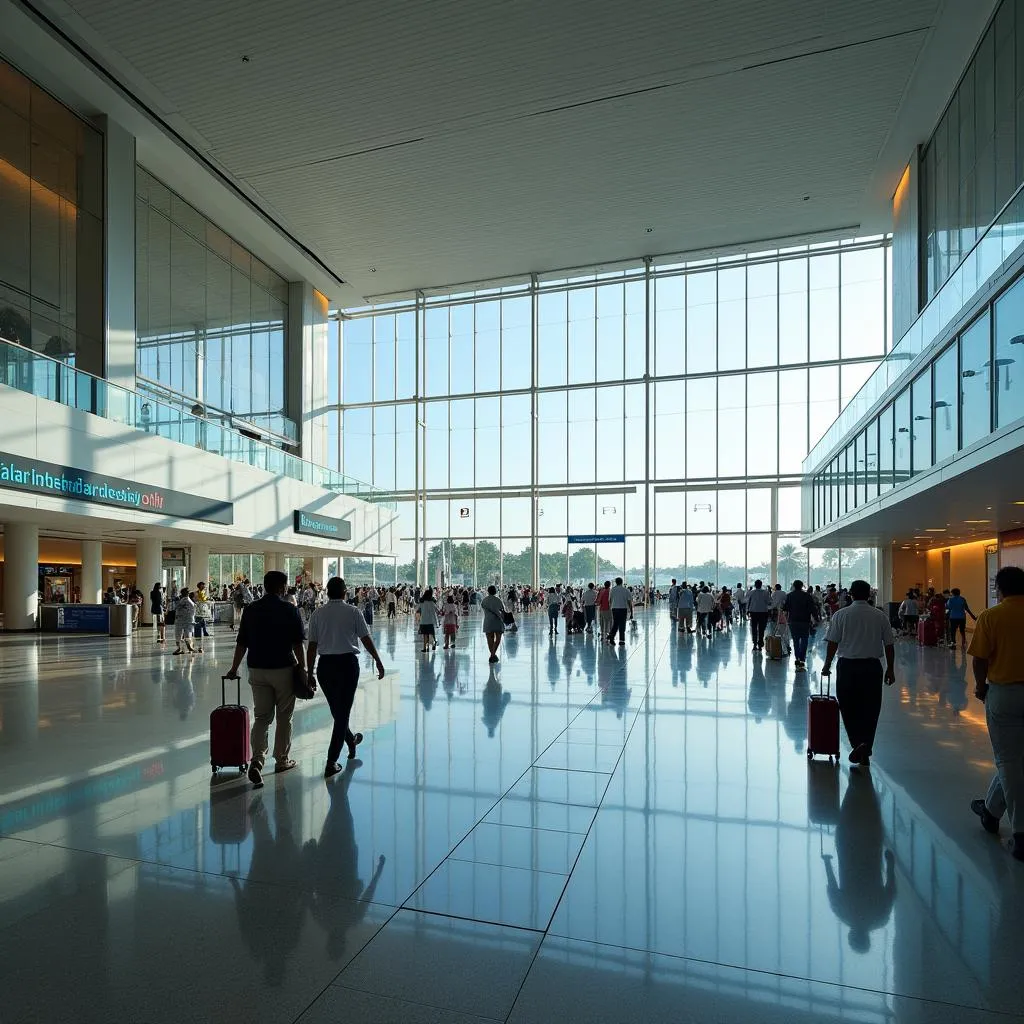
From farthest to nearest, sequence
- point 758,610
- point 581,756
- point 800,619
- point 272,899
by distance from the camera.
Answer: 1. point 758,610
2. point 800,619
3. point 581,756
4. point 272,899

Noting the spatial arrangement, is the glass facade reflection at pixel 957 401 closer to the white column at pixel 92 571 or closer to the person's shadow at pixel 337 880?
the person's shadow at pixel 337 880

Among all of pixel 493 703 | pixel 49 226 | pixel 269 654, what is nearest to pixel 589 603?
pixel 493 703

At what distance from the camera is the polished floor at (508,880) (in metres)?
2.96

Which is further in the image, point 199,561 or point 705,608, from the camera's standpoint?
point 199,561

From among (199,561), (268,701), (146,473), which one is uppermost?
(146,473)

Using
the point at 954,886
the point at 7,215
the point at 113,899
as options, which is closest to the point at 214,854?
the point at 113,899

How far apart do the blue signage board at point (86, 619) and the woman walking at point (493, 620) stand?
1363cm

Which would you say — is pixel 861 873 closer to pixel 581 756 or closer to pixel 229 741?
pixel 581 756

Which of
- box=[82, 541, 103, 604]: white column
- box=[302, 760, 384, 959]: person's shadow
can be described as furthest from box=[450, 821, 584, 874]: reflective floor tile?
box=[82, 541, 103, 604]: white column

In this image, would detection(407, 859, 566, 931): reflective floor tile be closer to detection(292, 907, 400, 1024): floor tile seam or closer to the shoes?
detection(292, 907, 400, 1024): floor tile seam

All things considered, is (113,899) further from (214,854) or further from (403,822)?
(403,822)

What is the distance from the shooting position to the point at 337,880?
13.1 ft

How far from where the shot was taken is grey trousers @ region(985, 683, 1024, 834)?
4.63 meters

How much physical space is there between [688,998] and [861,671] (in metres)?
4.44
